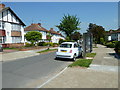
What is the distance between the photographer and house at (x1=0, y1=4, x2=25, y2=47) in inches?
1056

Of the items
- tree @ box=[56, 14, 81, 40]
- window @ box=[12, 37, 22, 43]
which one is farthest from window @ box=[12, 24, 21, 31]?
tree @ box=[56, 14, 81, 40]

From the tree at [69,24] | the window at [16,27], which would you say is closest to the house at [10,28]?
the window at [16,27]

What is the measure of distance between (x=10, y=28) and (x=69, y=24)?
92.3ft

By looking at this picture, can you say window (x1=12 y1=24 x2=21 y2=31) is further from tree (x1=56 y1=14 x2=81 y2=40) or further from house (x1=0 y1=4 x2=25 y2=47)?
tree (x1=56 y1=14 x2=81 y2=40)

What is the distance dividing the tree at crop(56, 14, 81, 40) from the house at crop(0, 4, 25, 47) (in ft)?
78.2

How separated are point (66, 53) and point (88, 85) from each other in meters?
7.16

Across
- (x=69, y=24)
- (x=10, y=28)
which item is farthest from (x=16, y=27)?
(x=69, y=24)

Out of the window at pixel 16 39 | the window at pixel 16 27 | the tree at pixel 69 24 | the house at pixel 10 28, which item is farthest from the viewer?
the tree at pixel 69 24

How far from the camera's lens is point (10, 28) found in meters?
28.7

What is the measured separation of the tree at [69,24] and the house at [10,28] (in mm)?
23847

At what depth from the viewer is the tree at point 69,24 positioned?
5300 cm

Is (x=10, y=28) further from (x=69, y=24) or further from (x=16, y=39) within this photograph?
(x=69, y=24)

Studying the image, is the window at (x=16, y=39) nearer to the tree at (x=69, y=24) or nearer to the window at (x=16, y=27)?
the window at (x=16, y=27)

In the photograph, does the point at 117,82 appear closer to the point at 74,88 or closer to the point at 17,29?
the point at 74,88
